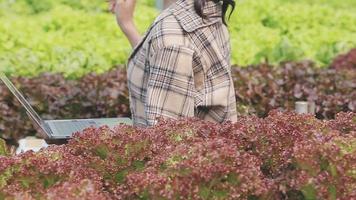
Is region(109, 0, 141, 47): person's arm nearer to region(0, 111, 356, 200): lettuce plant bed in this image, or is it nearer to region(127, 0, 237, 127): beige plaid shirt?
region(127, 0, 237, 127): beige plaid shirt

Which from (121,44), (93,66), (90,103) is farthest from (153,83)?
(121,44)

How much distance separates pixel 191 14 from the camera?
389 centimetres

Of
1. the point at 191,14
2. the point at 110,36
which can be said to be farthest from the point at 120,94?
the point at 110,36

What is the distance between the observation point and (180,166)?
2.59 meters

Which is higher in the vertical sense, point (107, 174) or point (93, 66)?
point (107, 174)

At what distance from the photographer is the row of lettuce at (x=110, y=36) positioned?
8.37 meters

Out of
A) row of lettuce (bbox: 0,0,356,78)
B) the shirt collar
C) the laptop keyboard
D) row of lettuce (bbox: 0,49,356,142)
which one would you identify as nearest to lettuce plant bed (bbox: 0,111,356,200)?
the shirt collar

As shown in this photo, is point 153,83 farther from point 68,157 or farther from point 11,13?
point 11,13

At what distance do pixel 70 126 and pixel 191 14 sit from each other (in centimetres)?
78

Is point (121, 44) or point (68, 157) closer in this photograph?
point (68, 157)

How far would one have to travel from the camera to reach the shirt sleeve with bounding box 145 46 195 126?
3.77 m

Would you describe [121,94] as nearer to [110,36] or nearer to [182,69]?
[182,69]

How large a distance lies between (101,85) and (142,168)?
3.98 meters

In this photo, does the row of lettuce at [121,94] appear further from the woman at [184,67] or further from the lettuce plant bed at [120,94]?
the woman at [184,67]
